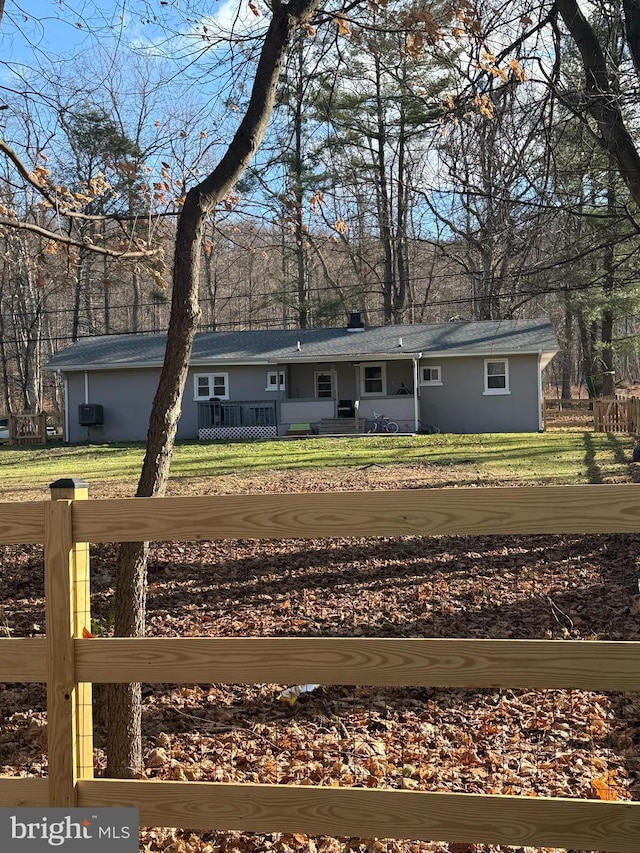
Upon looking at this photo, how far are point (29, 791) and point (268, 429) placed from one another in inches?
890

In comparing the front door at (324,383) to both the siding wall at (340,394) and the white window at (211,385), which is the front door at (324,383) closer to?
the siding wall at (340,394)

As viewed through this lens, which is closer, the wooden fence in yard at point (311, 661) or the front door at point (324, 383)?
the wooden fence in yard at point (311, 661)

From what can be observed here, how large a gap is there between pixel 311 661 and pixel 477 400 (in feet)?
77.0

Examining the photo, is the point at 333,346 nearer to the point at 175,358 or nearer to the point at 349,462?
the point at 349,462

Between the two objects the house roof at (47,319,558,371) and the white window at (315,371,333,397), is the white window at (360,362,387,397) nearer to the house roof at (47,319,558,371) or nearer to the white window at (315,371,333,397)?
the house roof at (47,319,558,371)

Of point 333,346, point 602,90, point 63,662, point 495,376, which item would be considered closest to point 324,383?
point 333,346

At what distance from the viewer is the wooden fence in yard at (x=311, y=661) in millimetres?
2434

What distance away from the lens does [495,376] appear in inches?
995

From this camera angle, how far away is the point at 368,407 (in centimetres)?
2511

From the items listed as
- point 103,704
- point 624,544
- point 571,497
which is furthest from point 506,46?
point 103,704

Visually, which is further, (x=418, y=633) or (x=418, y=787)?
(x=418, y=633)

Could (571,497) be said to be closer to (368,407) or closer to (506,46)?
(506,46)

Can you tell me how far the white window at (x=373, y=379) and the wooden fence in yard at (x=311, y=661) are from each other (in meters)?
23.7

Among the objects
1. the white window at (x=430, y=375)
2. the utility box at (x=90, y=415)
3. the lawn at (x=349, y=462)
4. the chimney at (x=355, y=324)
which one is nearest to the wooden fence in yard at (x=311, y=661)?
the lawn at (x=349, y=462)
